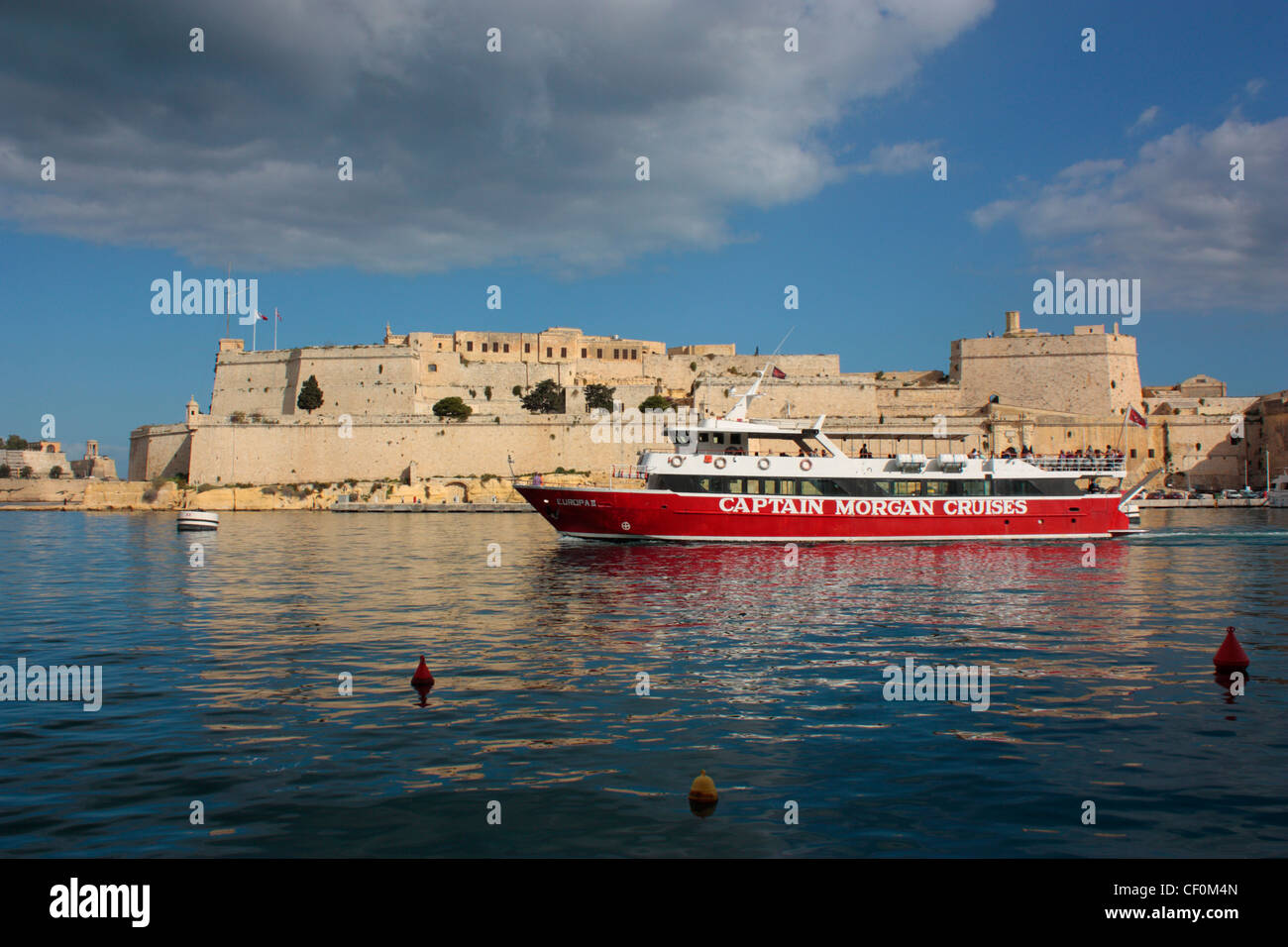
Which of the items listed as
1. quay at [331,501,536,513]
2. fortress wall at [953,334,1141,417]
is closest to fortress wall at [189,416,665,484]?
quay at [331,501,536,513]

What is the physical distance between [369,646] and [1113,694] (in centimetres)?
912

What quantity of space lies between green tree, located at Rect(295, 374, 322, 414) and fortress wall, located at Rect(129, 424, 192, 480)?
7523mm

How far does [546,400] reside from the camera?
226 feet

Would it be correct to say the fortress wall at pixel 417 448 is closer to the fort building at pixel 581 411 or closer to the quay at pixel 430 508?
the fort building at pixel 581 411

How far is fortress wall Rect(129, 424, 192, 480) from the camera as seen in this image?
65562 mm

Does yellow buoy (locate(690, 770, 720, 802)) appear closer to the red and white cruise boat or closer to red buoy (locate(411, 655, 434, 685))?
red buoy (locate(411, 655, 434, 685))

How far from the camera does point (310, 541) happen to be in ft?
113

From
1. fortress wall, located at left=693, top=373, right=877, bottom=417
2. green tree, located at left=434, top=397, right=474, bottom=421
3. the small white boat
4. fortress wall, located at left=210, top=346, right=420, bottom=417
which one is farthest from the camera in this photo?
fortress wall, located at left=210, top=346, right=420, bottom=417

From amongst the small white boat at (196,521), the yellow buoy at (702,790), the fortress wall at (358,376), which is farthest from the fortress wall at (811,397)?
the yellow buoy at (702,790)

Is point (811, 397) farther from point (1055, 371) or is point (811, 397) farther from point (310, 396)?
point (310, 396)

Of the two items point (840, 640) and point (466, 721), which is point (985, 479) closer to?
point (840, 640)

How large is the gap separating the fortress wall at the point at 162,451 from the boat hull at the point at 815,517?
44091 millimetres
